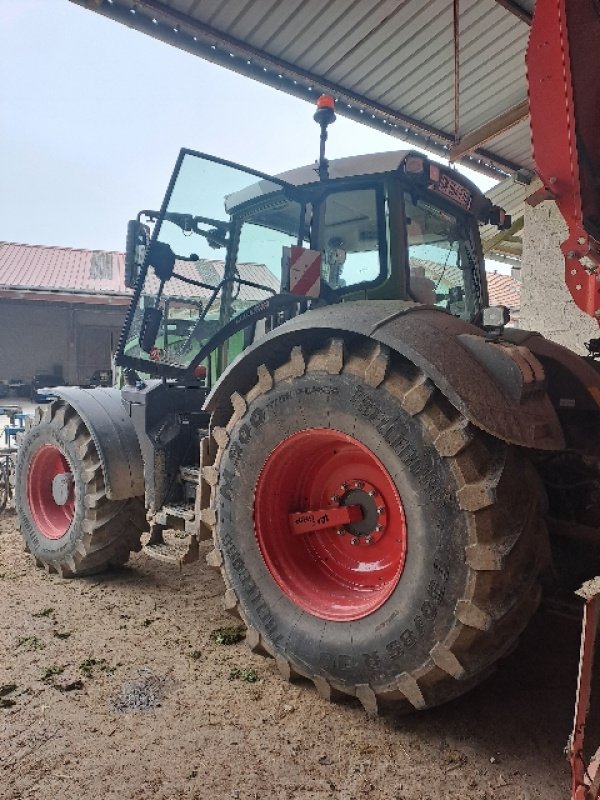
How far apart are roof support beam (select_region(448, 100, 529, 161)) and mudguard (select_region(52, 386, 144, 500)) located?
473 centimetres

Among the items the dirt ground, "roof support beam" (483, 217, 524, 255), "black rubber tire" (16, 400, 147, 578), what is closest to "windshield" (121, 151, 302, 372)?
"black rubber tire" (16, 400, 147, 578)

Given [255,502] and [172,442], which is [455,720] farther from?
[172,442]

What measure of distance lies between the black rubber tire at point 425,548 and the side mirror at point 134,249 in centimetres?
150

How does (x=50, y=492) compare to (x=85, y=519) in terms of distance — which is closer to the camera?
(x=85, y=519)

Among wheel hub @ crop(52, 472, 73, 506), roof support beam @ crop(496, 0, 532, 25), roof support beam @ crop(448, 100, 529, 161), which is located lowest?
wheel hub @ crop(52, 472, 73, 506)

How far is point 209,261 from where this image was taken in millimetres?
3311

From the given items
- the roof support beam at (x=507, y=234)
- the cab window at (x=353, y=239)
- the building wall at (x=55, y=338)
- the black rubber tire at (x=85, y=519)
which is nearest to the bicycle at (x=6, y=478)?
the black rubber tire at (x=85, y=519)

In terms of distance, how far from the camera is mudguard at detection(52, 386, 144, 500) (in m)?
3.41

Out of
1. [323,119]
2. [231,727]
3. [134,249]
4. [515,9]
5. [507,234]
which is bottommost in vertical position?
[231,727]

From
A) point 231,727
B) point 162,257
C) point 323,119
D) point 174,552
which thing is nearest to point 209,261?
point 162,257

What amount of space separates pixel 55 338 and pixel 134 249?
15.4 meters

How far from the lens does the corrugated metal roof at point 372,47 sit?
4.69 m

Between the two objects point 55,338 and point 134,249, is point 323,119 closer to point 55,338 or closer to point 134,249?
point 134,249

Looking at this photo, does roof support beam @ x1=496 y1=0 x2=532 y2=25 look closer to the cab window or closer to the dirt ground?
the cab window
